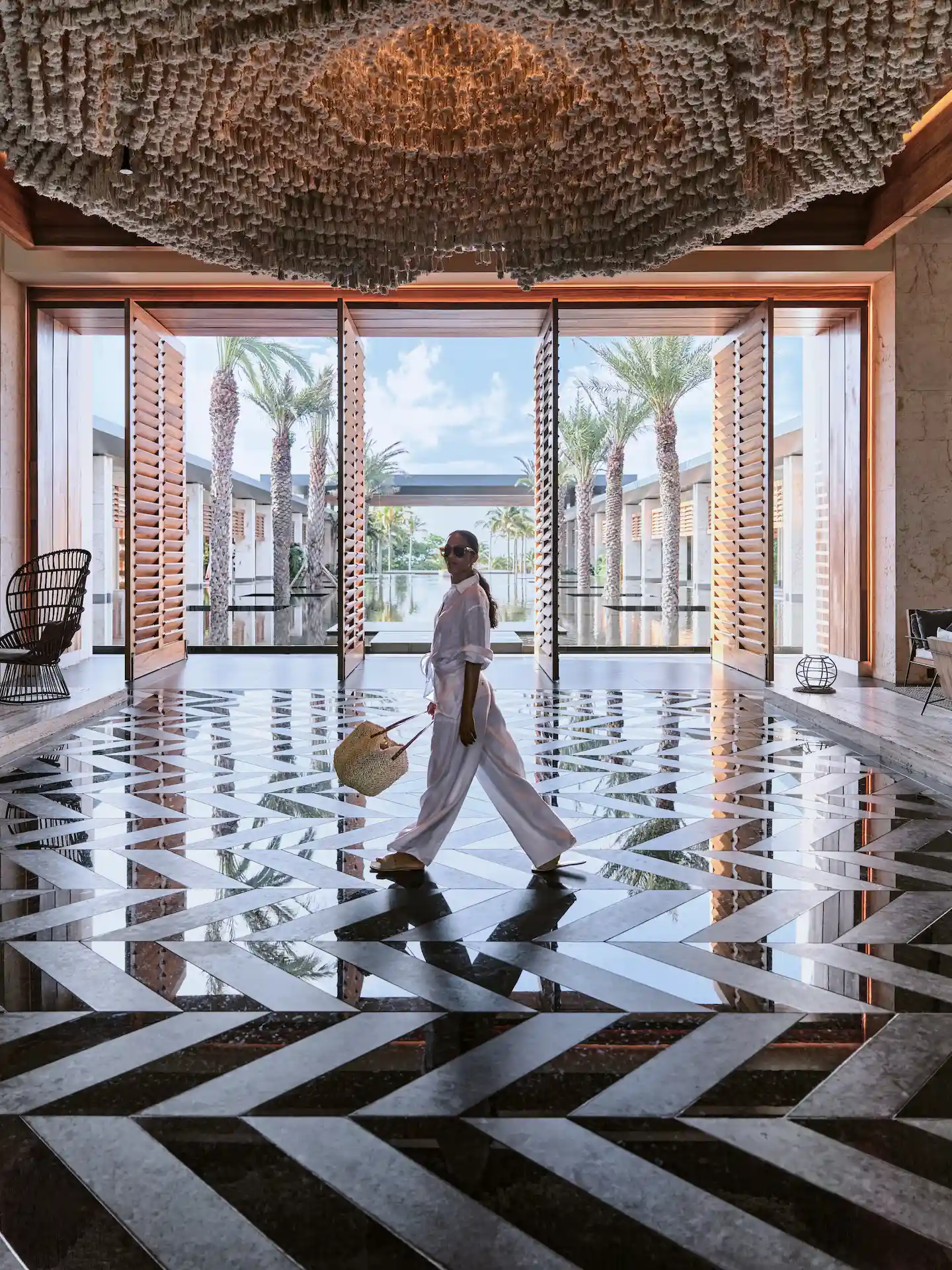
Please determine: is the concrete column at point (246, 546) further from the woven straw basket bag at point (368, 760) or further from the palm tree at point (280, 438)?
the woven straw basket bag at point (368, 760)

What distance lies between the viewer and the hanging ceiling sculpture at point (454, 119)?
262 centimetres

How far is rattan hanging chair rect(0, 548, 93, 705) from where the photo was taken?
773cm

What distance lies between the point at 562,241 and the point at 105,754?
4.15 meters

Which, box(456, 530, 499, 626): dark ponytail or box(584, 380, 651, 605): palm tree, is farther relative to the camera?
box(584, 380, 651, 605): palm tree

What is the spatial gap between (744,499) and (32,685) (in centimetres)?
672

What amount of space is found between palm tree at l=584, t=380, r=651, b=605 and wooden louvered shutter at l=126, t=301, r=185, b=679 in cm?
1417

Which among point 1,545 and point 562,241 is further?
point 1,545

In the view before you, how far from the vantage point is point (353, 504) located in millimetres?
Answer: 10688

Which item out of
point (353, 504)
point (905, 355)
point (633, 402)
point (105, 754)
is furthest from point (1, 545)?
point (633, 402)

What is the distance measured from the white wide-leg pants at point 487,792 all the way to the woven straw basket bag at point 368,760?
0.55 feet

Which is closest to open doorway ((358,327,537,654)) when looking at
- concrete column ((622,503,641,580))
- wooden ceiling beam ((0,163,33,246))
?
concrete column ((622,503,641,580))

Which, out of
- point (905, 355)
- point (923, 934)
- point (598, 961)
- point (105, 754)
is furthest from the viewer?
point (905, 355)

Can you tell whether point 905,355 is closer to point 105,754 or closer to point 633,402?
point 105,754

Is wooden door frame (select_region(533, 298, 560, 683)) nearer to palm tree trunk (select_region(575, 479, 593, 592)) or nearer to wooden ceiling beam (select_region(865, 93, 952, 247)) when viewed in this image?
wooden ceiling beam (select_region(865, 93, 952, 247))
